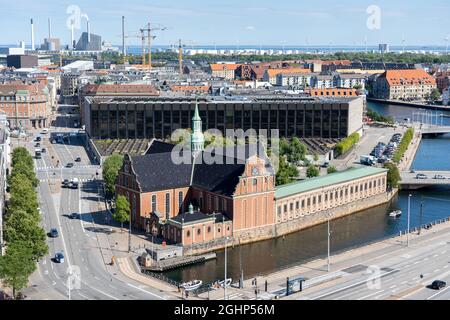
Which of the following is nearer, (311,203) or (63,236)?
(63,236)

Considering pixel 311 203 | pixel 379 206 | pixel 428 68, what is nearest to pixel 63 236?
pixel 311 203

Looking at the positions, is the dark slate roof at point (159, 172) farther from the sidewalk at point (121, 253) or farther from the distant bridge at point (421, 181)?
the distant bridge at point (421, 181)

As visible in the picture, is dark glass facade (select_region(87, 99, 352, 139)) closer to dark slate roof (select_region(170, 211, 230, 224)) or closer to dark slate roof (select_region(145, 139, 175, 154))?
dark slate roof (select_region(145, 139, 175, 154))

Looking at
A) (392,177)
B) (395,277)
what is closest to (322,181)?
(392,177)

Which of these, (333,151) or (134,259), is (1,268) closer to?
(134,259)

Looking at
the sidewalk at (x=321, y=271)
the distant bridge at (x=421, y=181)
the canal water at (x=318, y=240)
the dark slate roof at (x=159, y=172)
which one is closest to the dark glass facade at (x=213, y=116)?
the distant bridge at (x=421, y=181)

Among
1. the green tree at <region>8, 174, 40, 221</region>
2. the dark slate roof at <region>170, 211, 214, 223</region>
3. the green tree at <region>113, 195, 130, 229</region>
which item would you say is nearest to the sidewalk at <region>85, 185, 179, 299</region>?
the green tree at <region>113, 195, 130, 229</region>
